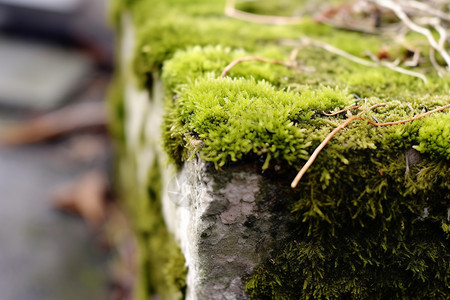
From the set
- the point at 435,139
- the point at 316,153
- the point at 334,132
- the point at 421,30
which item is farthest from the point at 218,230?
the point at 421,30

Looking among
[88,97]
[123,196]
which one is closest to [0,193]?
[123,196]

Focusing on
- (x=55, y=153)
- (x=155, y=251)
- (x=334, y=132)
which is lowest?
(x=55, y=153)

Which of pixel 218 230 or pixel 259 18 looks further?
pixel 259 18

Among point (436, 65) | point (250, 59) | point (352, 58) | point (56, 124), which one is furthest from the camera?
point (56, 124)

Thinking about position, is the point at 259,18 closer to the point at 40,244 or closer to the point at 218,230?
the point at 218,230

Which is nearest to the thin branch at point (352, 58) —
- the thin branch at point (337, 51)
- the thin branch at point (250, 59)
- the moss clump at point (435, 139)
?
the thin branch at point (337, 51)

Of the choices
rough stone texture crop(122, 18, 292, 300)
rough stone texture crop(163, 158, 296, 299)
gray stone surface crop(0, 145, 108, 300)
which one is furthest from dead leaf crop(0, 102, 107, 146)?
rough stone texture crop(163, 158, 296, 299)

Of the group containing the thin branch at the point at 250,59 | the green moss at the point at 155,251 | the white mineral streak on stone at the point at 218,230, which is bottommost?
the green moss at the point at 155,251

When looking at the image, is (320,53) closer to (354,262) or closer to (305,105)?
(305,105)

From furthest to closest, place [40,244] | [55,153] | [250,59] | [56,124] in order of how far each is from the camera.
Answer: [56,124] < [55,153] < [40,244] < [250,59]

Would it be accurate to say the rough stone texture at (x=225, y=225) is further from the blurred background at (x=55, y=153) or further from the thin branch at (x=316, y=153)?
the blurred background at (x=55, y=153)
